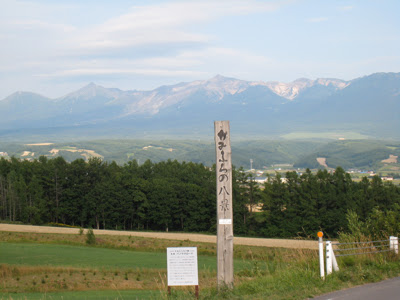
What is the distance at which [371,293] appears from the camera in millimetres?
11336

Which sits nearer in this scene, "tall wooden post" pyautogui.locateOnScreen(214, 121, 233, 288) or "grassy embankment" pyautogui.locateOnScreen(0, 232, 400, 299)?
"tall wooden post" pyautogui.locateOnScreen(214, 121, 233, 288)

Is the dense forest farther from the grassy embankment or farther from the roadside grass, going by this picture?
the roadside grass

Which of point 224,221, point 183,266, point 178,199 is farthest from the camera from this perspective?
point 178,199

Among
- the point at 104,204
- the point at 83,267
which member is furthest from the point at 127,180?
the point at 83,267

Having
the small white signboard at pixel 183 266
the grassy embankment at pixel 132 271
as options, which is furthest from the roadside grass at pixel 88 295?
the small white signboard at pixel 183 266

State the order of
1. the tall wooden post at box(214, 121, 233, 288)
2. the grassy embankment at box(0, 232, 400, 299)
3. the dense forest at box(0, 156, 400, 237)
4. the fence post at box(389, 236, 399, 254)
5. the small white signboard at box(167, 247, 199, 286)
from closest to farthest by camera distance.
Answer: the small white signboard at box(167, 247, 199, 286), the tall wooden post at box(214, 121, 233, 288), the grassy embankment at box(0, 232, 400, 299), the fence post at box(389, 236, 399, 254), the dense forest at box(0, 156, 400, 237)

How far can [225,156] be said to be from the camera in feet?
39.0

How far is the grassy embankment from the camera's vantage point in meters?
12.0

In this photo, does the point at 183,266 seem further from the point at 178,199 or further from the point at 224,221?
the point at 178,199

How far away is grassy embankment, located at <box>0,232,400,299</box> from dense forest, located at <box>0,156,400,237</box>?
35423mm

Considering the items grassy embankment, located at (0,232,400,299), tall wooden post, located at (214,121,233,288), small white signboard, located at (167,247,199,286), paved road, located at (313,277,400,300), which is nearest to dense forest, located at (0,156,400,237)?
grassy embankment, located at (0,232,400,299)

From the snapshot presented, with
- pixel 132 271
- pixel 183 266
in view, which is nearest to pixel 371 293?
pixel 183 266

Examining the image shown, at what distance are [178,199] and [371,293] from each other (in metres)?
69.6

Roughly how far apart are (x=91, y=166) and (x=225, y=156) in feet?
264
